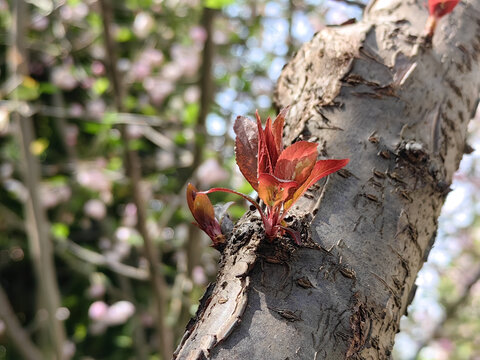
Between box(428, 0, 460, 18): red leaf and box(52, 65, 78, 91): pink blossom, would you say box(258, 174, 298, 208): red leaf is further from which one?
box(52, 65, 78, 91): pink blossom

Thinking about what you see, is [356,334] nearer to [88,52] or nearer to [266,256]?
[266,256]

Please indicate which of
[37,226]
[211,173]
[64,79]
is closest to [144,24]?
[64,79]

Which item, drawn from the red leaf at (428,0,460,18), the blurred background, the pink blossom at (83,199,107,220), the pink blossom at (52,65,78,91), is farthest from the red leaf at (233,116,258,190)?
the pink blossom at (52,65,78,91)

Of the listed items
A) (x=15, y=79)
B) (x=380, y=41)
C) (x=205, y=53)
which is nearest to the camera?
(x=380, y=41)

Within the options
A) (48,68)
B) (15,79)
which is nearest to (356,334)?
(15,79)

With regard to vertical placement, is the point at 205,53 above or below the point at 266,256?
below

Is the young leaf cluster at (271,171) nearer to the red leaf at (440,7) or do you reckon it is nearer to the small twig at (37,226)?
the red leaf at (440,7)
